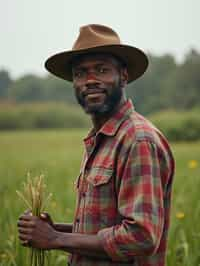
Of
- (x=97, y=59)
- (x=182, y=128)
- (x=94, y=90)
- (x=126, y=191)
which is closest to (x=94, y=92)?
(x=94, y=90)

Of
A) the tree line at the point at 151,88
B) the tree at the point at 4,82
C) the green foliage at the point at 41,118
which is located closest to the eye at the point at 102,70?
the green foliage at the point at 41,118

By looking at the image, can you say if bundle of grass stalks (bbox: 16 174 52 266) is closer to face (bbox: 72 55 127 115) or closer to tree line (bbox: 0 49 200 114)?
face (bbox: 72 55 127 115)

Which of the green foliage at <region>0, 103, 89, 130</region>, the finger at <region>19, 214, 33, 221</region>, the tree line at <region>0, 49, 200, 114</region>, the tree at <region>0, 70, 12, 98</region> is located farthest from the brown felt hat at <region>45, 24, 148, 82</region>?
the tree at <region>0, 70, 12, 98</region>

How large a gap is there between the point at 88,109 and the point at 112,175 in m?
0.29

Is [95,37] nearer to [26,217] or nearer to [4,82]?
[26,217]

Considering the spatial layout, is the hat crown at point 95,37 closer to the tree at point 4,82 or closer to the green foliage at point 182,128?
the green foliage at point 182,128

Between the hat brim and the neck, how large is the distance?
6.2 inches

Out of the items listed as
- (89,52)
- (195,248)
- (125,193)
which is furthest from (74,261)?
(195,248)

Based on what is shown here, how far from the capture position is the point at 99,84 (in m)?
2.09

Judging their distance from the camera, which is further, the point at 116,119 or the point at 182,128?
the point at 182,128

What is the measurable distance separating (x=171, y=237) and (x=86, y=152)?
182cm

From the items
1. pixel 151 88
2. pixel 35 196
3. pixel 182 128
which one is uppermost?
pixel 35 196

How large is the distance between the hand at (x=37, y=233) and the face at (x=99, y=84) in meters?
0.43

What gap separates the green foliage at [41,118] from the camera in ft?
133
